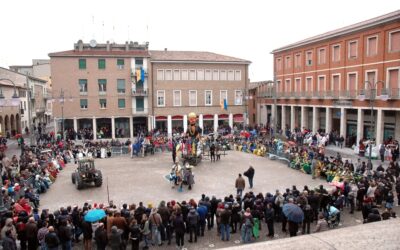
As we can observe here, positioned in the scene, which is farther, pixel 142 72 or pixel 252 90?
pixel 252 90

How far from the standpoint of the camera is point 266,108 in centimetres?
5256

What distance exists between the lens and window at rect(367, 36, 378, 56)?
31066mm

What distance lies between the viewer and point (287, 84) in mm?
46812

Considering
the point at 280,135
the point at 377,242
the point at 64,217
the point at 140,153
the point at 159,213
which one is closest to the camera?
the point at 377,242

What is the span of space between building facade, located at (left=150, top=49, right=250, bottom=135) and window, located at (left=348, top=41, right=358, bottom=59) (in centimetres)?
1494

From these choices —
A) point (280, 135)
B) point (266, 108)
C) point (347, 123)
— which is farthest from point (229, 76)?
point (347, 123)

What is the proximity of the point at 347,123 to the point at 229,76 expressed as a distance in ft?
61.6

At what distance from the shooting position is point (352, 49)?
3434 centimetres

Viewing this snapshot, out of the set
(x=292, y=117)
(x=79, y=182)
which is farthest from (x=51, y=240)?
(x=292, y=117)

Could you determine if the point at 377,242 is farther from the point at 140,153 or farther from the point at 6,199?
the point at 140,153

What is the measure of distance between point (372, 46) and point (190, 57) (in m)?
24.3

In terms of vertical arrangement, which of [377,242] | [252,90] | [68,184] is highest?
[252,90]

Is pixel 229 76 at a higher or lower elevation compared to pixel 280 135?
higher

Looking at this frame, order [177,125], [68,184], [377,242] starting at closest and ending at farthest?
1. [377,242]
2. [68,184]
3. [177,125]
